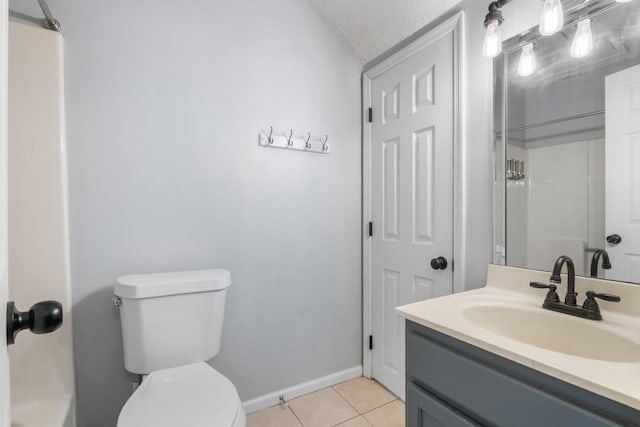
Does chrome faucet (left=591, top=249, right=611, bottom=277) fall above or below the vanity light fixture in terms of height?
below

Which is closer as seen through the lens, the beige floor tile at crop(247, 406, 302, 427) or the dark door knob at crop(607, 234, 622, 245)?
the dark door knob at crop(607, 234, 622, 245)

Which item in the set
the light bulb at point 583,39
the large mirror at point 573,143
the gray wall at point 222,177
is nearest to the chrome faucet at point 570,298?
the large mirror at point 573,143

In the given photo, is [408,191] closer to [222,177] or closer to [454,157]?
[454,157]

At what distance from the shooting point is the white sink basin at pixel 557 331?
86 cm

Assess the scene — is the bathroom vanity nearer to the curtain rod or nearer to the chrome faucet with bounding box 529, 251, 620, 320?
the chrome faucet with bounding box 529, 251, 620, 320

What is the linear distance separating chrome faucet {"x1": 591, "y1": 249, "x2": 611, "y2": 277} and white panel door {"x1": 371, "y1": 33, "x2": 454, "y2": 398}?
0.54 m

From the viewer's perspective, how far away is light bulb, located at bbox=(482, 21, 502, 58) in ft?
3.92

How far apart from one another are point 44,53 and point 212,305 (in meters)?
1.25

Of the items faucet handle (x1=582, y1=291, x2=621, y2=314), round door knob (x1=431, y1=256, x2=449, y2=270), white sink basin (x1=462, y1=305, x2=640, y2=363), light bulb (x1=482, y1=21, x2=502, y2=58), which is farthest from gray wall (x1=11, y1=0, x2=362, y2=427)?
faucet handle (x1=582, y1=291, x2=621, y2=314)

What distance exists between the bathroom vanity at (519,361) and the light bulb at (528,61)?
2.61 feet

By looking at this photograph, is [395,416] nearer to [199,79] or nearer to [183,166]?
[183,166]

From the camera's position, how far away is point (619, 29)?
100cm

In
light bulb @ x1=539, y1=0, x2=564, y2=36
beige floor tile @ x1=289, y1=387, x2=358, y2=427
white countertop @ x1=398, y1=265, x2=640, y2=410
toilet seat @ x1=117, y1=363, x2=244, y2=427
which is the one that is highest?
light bulb @ x1=539, y1=0, x2=564, y2=36

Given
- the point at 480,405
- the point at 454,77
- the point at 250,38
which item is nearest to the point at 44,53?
the point at 250,38
